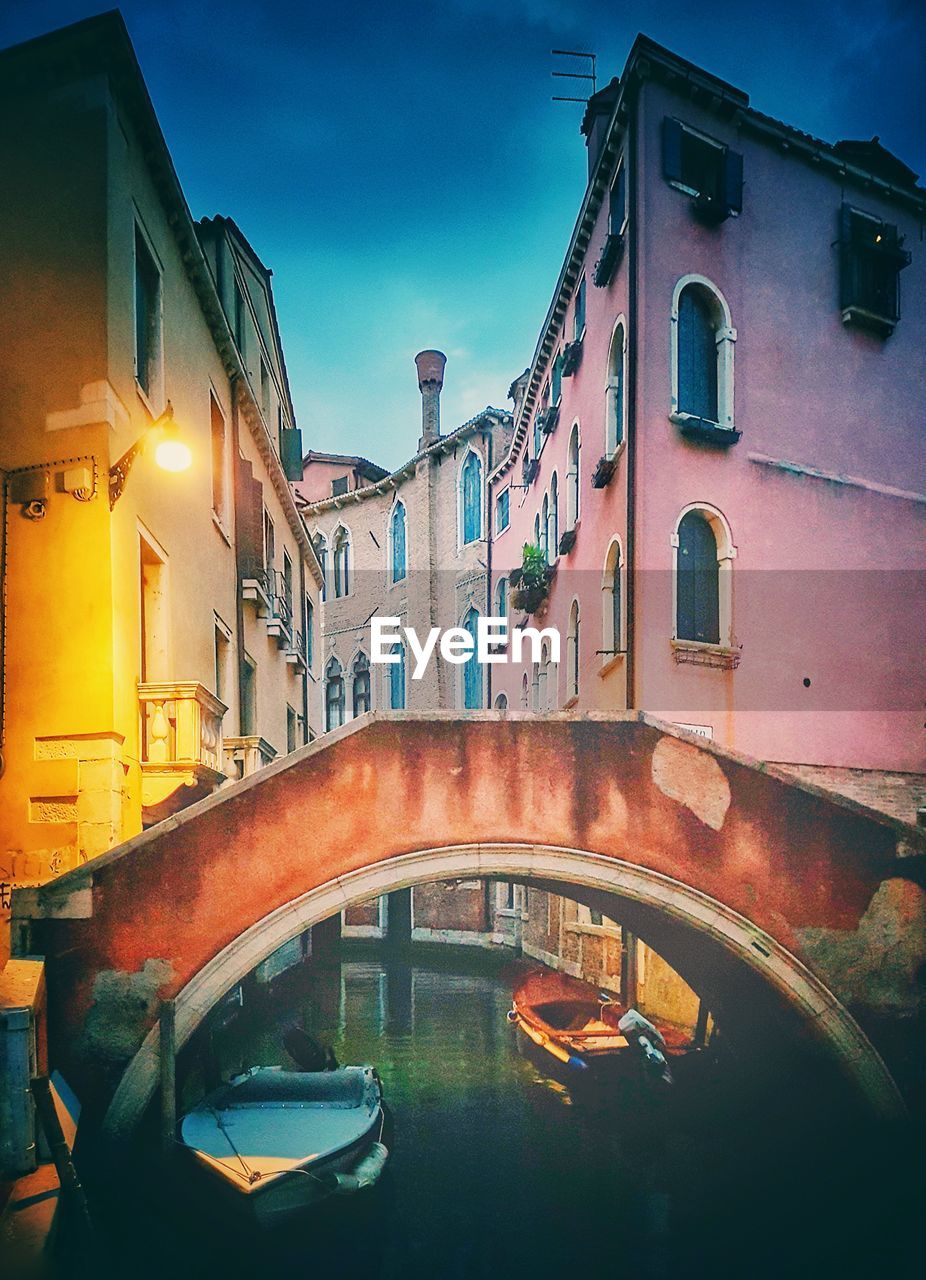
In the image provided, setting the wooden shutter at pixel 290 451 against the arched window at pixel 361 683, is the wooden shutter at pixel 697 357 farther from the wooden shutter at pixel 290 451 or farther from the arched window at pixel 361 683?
the arched window at pixel 361 683

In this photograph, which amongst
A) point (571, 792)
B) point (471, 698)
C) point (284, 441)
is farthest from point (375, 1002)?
point (571, 792)

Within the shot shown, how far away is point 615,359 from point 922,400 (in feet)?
13.9

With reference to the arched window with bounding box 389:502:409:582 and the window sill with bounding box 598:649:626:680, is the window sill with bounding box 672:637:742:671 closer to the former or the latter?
the window sill with bounding box 598:649:626:680

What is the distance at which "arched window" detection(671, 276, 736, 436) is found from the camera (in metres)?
13.4

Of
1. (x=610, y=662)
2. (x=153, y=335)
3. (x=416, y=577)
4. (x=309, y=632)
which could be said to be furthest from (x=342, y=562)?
(x=153, y=335)

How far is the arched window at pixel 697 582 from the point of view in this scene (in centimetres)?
1307

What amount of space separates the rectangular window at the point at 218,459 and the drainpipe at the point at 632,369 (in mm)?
4644

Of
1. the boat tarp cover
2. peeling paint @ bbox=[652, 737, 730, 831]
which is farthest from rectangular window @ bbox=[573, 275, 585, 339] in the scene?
the boat tarp cover

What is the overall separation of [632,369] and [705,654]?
3340mm

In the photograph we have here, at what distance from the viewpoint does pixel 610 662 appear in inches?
532

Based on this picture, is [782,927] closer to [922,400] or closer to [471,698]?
[922,400]

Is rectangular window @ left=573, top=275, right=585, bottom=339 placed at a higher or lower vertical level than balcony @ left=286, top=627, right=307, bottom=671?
higher

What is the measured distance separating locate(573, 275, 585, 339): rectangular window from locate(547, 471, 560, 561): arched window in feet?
8.22

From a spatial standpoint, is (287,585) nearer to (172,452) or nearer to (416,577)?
(416,577)
